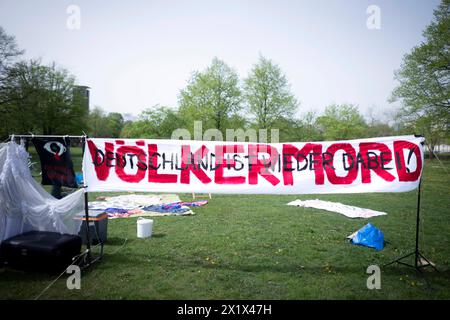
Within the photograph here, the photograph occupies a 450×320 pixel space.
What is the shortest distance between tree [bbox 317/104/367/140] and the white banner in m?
34.7

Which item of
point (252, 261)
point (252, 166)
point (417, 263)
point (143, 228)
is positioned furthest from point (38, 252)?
point (417, 263)

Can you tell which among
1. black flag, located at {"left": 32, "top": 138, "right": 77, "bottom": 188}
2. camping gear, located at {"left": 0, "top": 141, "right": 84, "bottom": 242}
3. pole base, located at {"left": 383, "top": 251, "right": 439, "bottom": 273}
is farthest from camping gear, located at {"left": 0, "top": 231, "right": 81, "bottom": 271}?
pole base, located at {"left": 383, "top": 251, "right": 439, "bottom": 273}

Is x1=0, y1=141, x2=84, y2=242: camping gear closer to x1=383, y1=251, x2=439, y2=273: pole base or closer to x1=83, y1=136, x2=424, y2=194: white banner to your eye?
x1=83, y1=136, x2=424, y2=194: white banner

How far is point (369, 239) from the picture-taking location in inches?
269

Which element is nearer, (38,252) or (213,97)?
(38,252)

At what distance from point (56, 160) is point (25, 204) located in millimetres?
1254

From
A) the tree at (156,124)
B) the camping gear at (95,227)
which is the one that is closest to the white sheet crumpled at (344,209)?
the camping gear at (95,227)

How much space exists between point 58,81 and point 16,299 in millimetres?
41227

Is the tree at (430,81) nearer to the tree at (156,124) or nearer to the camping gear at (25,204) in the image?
the tree at (156,124)

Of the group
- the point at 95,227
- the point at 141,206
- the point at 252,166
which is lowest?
the point at 141,206

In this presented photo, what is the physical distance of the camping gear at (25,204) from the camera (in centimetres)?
559

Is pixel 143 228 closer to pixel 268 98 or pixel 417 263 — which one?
pixel 417 263
